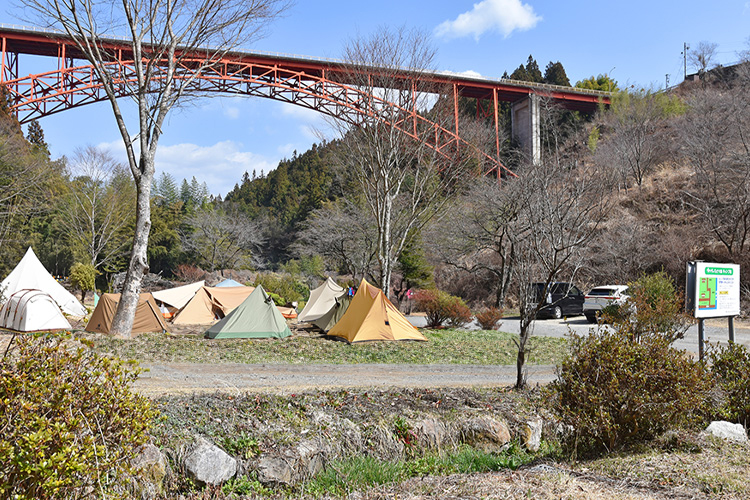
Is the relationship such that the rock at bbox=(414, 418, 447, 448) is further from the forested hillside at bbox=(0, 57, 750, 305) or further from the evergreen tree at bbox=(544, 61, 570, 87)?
the evergreen tree at bbox=(544, 61, 570, 87)

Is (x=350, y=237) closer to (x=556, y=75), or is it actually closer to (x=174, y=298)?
(x=174, y=298)

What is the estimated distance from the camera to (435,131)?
55.6ft

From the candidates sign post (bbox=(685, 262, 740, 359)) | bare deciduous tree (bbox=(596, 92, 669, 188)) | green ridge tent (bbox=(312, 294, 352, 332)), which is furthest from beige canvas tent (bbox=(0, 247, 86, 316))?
bare deciduous tree (bbox=(596, 92, 669, 188))

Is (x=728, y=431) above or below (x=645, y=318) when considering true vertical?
below

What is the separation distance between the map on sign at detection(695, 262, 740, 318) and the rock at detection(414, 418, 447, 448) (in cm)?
394

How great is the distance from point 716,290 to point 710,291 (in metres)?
0.16

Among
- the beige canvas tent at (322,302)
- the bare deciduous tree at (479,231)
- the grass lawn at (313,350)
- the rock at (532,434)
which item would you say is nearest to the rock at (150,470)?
the rock at (532,434)

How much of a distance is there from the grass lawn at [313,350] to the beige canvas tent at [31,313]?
2.60 metres

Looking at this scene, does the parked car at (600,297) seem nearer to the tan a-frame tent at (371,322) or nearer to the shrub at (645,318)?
the shrub at (645,318)

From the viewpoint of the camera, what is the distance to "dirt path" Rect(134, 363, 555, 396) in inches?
299

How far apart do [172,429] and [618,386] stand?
→ 3.78m

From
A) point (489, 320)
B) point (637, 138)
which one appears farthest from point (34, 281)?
point (637, 138)

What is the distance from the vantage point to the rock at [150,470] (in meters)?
3.58

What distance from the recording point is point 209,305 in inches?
716
